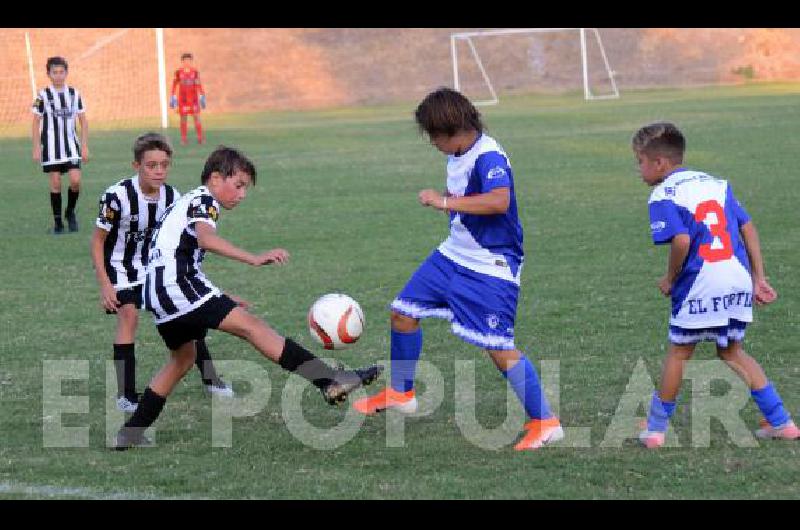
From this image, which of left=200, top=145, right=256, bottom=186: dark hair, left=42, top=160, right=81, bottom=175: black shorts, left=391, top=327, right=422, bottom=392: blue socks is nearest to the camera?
left=200, top=145, right=256, bottom=186: dark hair

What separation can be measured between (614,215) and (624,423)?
7.38 meters

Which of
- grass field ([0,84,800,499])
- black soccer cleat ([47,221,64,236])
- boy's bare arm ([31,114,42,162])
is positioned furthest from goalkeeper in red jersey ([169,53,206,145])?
black soccer cleat ([47,221,64,236])

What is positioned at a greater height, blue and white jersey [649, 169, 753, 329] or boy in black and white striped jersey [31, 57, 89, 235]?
boy in black and white striped jersey [31, 57, 89, 235]

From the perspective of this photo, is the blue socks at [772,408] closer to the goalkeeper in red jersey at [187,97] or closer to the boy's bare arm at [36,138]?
the boy's bare arm at [36,138]

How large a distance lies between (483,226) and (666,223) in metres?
0.84

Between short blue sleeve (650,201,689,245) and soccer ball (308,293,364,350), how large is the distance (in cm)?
148

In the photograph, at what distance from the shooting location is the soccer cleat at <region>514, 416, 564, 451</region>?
5336 millimetres

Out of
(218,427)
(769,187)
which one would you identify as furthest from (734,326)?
(769,187)

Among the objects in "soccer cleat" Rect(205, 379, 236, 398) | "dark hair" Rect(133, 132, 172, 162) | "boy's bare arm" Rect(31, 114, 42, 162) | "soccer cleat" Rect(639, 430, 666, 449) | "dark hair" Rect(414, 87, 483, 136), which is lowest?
"soccer cleat" Rect(639, 430, 666, 449)

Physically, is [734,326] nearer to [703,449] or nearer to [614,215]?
[703,449]

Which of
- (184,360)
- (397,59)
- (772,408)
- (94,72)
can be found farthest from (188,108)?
(772,408)

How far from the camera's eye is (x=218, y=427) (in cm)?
581

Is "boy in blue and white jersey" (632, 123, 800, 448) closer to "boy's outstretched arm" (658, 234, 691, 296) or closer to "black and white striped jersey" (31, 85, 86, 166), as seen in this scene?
"boy's outstretched arm" (658, 234, 691, 296)

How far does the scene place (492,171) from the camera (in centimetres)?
537
